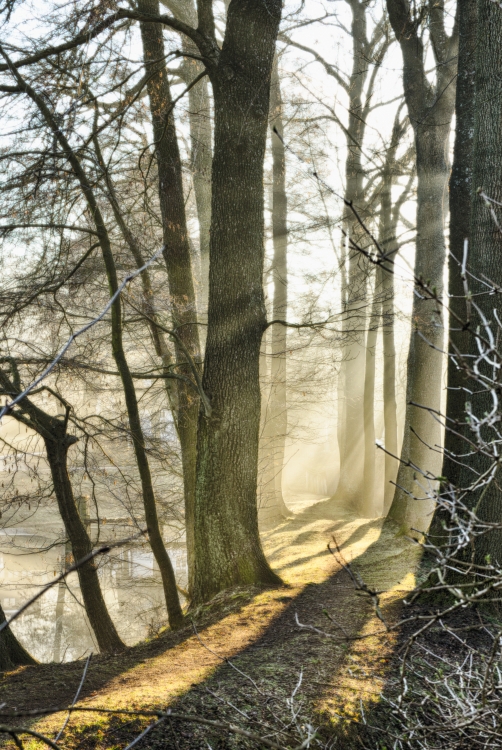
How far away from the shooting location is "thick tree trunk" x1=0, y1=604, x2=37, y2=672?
568cm

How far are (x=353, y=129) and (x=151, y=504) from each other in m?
10.6

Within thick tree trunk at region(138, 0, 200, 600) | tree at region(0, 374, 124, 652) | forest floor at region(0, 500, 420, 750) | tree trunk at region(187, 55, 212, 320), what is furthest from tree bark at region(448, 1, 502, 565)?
tree trunk at region(187, 55, 212, 320)

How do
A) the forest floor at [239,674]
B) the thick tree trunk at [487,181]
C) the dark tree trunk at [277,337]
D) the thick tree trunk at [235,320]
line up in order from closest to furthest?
the forest floor at [239,674] → the thick tree trunk at [487,181] → the thick tree trunk at [235,320] → the dark tree trunk at [277,337]

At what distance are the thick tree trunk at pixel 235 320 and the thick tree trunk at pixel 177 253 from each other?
4.37 feet

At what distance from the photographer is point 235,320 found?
→ 21.9ft

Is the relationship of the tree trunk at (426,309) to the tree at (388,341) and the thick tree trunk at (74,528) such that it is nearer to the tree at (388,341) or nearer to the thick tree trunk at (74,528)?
the tree at (388,341)

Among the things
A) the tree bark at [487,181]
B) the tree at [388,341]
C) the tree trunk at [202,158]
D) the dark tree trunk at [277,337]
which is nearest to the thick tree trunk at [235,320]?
the tree bark at [487,181]

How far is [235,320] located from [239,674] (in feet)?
12.1

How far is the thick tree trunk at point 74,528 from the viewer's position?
7.29 m

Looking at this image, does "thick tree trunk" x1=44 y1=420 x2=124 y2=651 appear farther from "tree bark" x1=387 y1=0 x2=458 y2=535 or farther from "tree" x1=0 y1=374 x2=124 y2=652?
"tree bark" x1=387 y1=0 x2=458 y2=535

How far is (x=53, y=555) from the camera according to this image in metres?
22.3

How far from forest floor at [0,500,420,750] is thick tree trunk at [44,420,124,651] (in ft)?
5.47

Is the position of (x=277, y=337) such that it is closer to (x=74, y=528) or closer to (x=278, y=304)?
(x=278, y=304)

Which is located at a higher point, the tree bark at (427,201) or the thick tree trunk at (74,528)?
the tree bark at (427,201)
